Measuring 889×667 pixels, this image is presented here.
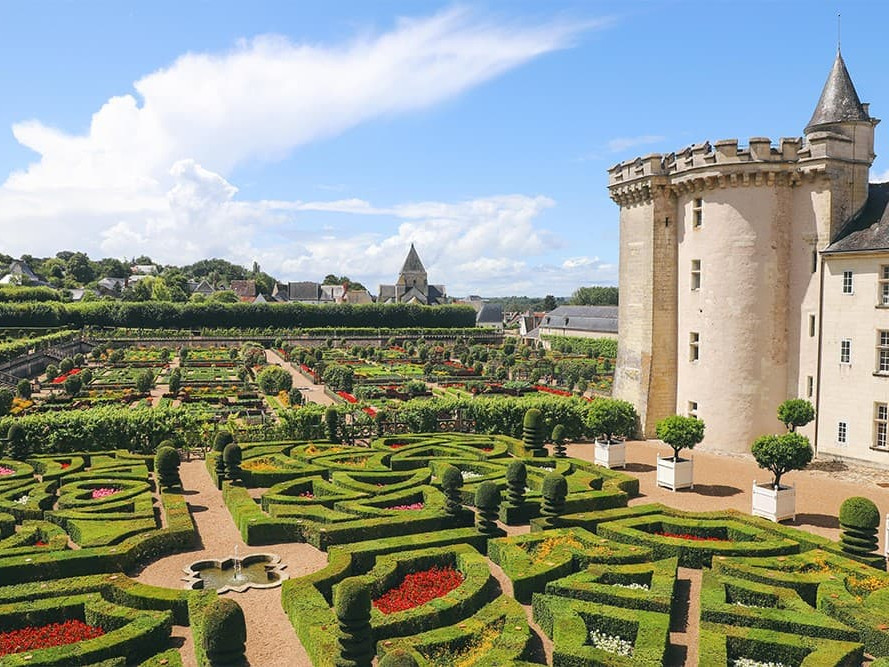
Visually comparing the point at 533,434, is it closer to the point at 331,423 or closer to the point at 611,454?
the point at 611,454

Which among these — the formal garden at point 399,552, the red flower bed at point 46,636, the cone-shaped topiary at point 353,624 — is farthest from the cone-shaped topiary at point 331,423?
the cone-shaped topiary at point 353,624

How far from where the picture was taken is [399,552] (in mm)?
15188

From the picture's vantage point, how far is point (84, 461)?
2269 centimetres

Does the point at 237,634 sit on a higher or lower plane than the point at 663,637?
higher

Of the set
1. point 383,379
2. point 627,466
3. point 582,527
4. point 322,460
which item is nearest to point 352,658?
point 582,527

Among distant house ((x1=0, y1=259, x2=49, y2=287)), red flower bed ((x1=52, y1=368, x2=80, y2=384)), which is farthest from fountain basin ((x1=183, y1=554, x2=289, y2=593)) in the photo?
distant house ((x1=0, y1=259, x2=49, y2=287))

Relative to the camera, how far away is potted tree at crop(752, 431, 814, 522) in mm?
18906

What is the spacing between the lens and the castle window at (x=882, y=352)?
77.9 feet

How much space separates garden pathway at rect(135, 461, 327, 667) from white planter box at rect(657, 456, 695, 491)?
11978 millimetres

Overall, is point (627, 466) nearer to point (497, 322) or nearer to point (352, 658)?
point (352, 658)

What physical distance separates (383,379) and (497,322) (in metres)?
78.2

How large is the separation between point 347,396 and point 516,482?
22800mm

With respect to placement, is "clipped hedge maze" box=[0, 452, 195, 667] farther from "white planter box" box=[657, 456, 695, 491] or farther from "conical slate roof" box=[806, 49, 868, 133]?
"conical slate roof" box=[806, 49, 868, 133]

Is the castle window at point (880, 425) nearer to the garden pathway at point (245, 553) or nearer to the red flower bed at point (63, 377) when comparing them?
the garden pathway at point (245, 553)
